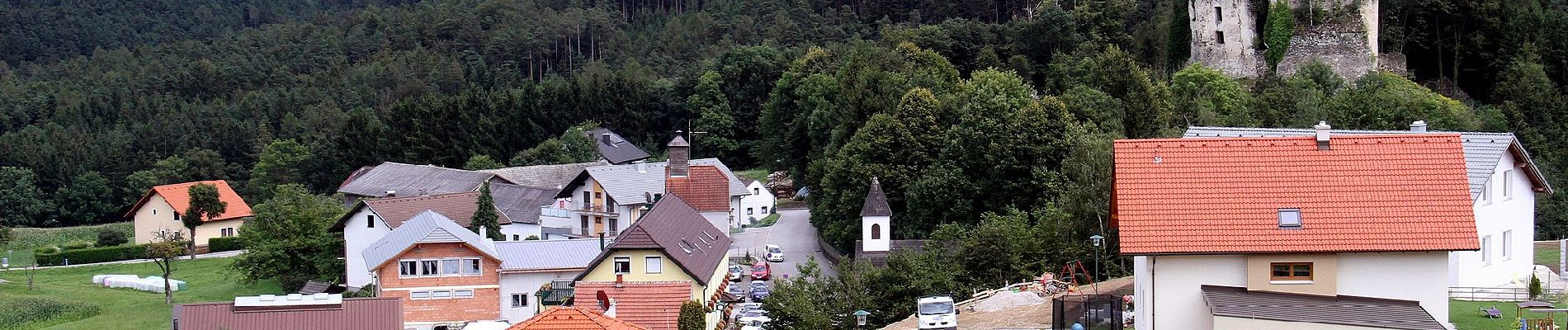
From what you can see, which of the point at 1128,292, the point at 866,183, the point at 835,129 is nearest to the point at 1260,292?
the point at 1128,292

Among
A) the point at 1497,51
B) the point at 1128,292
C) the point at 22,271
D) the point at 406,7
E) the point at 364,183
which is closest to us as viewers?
the point at 1128,292

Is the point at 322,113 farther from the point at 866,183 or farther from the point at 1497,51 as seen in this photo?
the point at 1497,51

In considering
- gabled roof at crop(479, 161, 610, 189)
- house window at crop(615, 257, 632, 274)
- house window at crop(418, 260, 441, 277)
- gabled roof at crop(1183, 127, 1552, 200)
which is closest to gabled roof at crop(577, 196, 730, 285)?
house window at crop(615, 257, 632, 274)

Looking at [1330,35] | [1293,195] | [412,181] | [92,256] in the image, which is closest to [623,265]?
[1293,195]

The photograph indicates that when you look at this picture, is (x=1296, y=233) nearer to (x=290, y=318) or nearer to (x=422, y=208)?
(x=290, y=318)

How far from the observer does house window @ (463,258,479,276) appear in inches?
2023

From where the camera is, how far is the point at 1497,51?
214 feet

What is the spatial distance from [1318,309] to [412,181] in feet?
208

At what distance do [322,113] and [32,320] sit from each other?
230 feet

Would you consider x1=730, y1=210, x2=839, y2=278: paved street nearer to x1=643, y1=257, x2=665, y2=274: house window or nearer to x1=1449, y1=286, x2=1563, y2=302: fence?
x1=643, y1=257, x2=665, y2=274: house window

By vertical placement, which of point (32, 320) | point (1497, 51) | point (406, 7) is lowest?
point (32, 320)

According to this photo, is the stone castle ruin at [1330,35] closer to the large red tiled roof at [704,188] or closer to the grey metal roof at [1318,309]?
the large red tiled roof at [704,188]

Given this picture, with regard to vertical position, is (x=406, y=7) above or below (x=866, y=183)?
above

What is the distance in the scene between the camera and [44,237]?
99812mm
